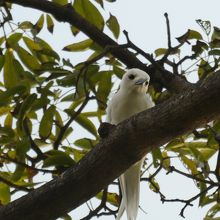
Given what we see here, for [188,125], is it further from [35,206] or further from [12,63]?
[12,63]

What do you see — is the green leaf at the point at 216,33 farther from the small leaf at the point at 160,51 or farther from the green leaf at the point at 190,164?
the green leaf at the point at 190,164

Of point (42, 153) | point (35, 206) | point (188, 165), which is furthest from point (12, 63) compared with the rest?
point (188, 165)

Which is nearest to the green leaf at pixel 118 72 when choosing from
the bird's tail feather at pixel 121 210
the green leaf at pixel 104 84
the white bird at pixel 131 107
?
the green leaf at pixel 104 84

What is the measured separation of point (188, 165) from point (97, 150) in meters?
1.18

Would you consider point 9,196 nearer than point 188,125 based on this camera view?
No

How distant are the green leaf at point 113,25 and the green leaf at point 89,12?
101 millimetres

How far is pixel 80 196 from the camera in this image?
3342 mm

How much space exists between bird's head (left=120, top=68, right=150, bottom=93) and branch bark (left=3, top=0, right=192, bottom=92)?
73mm

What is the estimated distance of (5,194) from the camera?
3926 mm

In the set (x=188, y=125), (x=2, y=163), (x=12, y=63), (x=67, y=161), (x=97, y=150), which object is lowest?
(x=188, y=125)

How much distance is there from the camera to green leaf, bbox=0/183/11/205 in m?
3.93

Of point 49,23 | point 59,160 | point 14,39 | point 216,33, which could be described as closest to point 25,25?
point 14,39

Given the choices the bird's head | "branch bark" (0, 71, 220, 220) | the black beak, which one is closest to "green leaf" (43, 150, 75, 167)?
"branch bark" (0, 71, 220, 220)

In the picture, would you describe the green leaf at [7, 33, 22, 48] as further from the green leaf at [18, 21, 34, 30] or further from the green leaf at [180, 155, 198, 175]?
the green leaf at [180, 155, 198, 175]
